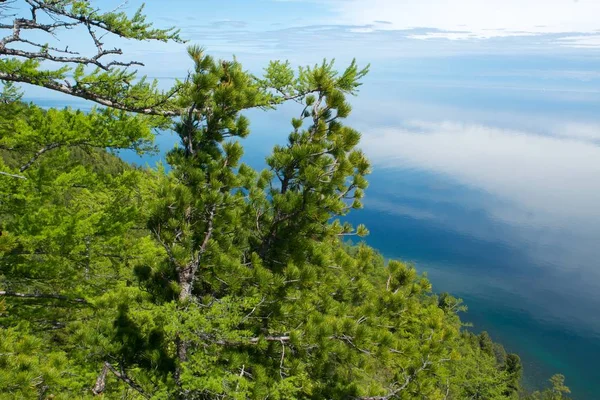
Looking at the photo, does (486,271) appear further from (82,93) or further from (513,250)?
(82,93)

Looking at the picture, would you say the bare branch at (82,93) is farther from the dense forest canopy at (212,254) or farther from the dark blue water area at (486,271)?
the dark blue water area at (486,271)

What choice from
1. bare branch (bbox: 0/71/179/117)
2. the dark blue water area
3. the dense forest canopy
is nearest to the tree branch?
the dense forest canopy

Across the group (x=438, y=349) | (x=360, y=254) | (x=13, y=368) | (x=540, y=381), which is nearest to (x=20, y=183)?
(x=13, y=368)

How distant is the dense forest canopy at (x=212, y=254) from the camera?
15.3ft

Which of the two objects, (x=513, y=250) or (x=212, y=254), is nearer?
(x=212, y=254)

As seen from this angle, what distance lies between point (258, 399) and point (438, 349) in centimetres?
241

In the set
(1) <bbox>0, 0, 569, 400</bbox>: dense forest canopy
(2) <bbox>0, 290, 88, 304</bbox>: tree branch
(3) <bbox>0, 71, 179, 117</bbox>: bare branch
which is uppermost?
(3) <bbox>0, 71, 179, 117</bbox>: bare branch

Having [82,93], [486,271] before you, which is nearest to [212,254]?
[82,93]

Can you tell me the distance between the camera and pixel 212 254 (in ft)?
16.6

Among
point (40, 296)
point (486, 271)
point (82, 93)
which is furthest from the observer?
point (486, 271)

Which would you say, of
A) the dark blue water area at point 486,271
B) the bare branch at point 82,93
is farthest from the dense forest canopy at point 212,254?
the dark blue water area at point 486,271

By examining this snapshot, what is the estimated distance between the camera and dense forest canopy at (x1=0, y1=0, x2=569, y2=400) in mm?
4656

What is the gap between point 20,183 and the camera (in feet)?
18.2

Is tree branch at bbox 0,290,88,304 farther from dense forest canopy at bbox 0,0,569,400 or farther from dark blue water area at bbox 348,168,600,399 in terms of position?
dark blue water area at bbox 348,168,600,399
